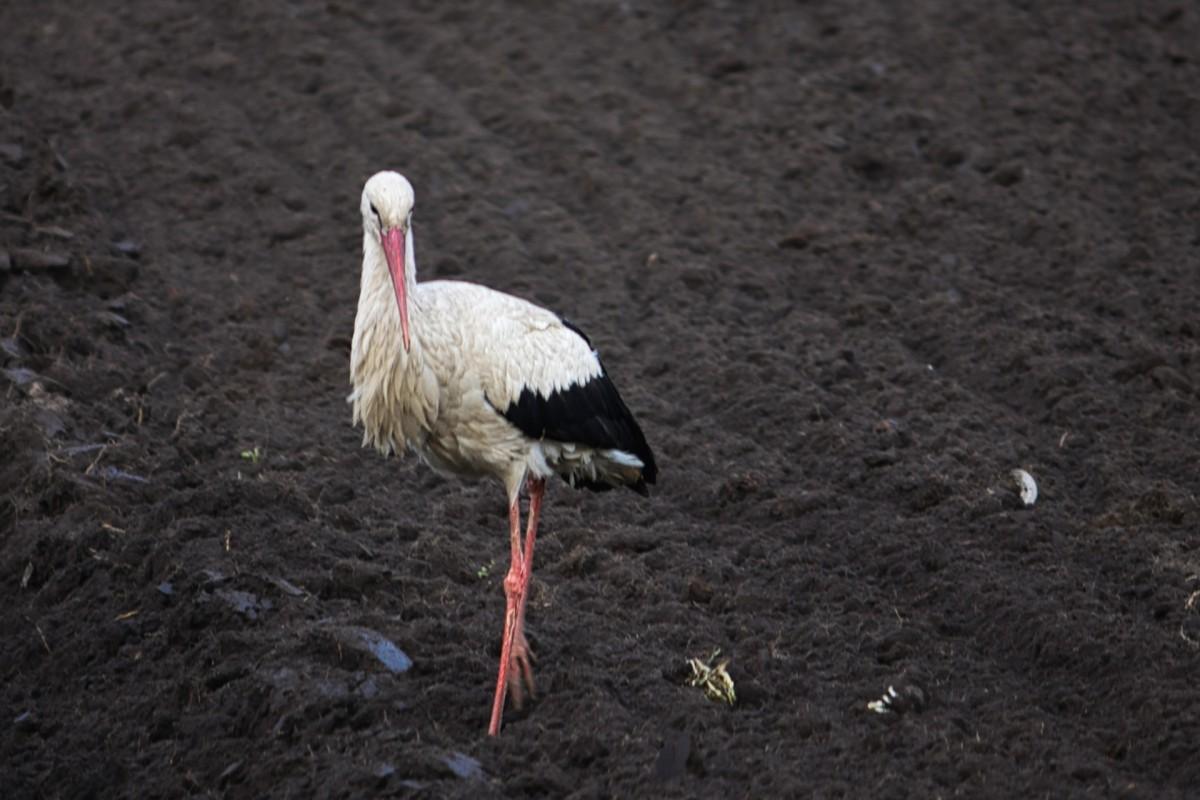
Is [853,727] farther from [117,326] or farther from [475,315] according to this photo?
[117,326]

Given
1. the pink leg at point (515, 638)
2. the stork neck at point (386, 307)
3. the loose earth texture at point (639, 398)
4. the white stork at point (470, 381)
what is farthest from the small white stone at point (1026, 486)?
the stork neck at point (386, 307)

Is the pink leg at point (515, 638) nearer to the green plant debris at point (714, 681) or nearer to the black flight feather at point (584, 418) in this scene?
the black flight feather at point (584, 418)

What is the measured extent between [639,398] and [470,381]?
2447mm

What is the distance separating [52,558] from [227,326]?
8.77 feet

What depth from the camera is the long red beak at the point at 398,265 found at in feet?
17.3

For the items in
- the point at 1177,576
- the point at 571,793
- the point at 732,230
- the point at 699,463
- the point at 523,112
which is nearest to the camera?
the point at 571,793

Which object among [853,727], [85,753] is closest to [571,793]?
[853,727]

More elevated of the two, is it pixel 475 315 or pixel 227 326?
pixel 475 315

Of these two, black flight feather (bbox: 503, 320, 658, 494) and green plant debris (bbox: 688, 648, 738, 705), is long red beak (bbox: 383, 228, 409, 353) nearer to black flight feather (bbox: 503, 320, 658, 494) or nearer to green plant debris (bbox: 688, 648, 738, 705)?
black flight feather (bbox: 503, 320, 658, 494)

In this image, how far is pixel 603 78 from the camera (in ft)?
38.9

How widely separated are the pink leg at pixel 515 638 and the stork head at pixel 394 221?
3.18ft

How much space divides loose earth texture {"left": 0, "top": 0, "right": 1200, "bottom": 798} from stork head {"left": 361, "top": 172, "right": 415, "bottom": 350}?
52.6 inches

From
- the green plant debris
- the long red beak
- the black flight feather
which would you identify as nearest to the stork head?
the long red beak

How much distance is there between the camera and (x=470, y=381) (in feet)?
18.2
